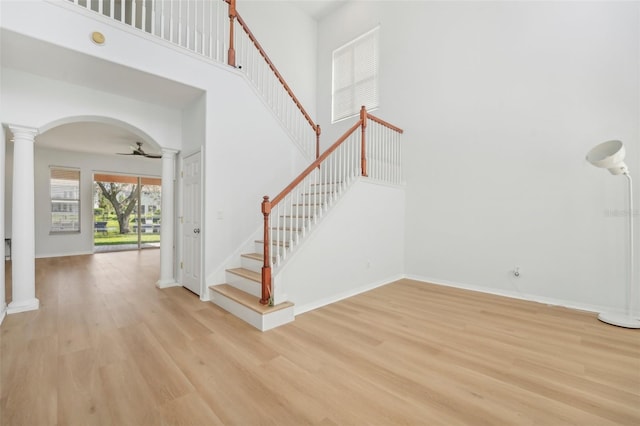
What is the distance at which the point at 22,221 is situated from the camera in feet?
11.1

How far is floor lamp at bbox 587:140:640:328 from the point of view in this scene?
2924mm

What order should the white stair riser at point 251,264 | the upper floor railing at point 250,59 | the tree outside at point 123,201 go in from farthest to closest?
1. the tree outside at point 123,201
2. the upper floor railing at point 250,59
3. the white stair riser at point 251,264

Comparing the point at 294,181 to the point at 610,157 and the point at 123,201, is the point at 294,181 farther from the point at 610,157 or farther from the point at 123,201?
the point at 123,201

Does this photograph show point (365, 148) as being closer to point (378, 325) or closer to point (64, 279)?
point (378, 325)

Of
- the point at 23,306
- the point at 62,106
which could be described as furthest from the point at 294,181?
the point at 23,306

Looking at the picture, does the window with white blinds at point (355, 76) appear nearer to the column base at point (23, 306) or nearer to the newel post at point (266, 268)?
the newel post at point (266, 268)

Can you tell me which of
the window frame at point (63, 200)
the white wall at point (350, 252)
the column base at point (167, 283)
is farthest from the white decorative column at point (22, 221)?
the window frame at point (63, 200)

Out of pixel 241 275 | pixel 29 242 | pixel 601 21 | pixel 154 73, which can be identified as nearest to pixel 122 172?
pixel 29 242

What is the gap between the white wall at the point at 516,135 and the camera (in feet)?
11.0

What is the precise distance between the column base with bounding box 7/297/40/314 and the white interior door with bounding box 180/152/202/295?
5.75 feet

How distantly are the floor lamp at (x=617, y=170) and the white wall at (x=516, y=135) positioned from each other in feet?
0.44

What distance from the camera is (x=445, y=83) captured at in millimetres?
4789

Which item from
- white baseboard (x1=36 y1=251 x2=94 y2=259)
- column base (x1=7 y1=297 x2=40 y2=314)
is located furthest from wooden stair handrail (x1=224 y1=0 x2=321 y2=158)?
white baseboard (x1=36 y1=251 x2=94 y2=259)

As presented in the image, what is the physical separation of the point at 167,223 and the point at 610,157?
6.01 m
